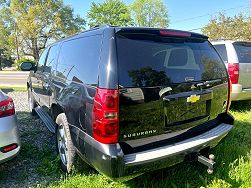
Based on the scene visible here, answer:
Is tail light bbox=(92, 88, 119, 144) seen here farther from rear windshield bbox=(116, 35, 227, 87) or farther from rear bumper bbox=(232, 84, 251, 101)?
rear bumper bbox=(232, 84, 251, 101)

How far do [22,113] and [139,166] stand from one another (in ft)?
18.2

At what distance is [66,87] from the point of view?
132 inches

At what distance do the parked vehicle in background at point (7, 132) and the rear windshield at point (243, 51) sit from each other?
5065 millimetres

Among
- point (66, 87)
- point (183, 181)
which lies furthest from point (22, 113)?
point (183, 181)

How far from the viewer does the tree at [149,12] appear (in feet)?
188

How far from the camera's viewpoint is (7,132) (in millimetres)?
3125

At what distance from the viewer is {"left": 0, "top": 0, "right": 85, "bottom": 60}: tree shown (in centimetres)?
4391

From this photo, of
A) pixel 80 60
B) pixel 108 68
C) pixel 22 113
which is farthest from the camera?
pixel 22 113

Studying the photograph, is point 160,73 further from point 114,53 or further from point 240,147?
point 240,147

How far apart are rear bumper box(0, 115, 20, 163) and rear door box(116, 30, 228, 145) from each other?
154cm

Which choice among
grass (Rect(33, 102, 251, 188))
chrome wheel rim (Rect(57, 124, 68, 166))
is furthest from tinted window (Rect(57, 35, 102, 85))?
grass (Rect(33, 102, 251, 188))

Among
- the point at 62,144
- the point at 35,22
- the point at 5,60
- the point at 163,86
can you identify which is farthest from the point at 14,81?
the point at 5,60

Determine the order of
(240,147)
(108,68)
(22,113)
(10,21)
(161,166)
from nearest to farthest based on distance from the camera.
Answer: (108,68) → (161,166) → (240,147) → (22,113) → (10,21)

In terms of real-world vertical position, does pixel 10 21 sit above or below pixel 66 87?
above
